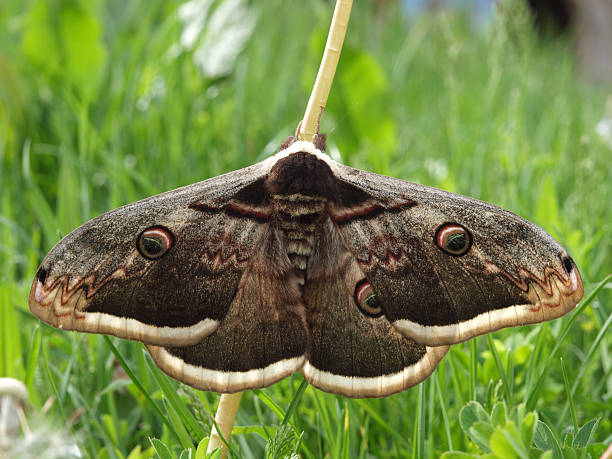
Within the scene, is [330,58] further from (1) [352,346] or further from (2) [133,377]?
(2) [133,377]

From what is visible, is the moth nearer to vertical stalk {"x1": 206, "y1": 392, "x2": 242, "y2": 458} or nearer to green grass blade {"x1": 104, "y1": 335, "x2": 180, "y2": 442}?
vertical stalk {"x1": 206, "y1": 392, "x2": 242, "y2": 458}

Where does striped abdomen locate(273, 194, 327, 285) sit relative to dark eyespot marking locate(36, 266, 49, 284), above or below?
above

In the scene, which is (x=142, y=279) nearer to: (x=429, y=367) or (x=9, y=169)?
(x=429, y=367)

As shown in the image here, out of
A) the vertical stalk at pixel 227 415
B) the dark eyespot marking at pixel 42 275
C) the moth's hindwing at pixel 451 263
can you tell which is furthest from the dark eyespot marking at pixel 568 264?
the dark eyespot marking at pixel 42 275

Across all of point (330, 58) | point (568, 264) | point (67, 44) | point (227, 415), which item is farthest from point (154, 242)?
point (67, 44)

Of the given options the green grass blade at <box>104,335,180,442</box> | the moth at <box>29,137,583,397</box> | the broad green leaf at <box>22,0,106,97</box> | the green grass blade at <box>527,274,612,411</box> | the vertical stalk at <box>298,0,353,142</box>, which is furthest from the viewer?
the broad green leaf at <box>22,0,106,97</box>

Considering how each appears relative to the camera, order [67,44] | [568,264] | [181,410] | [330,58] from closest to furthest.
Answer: [330,58], [568,264], [181,410], [67,44]

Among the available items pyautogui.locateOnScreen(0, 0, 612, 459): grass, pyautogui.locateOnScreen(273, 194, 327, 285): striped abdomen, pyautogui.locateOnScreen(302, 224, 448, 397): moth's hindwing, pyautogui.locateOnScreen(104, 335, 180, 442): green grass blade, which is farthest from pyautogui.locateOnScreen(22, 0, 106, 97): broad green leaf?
pyautogui.locateOnScreen(302, 224, 448, 397): moth's hindwing

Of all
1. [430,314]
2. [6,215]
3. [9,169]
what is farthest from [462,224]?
[9,169]
